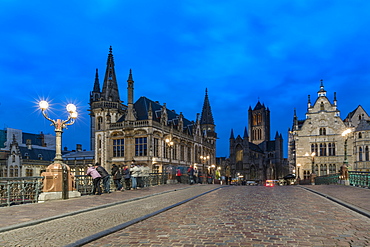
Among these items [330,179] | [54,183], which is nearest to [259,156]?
[330,179]

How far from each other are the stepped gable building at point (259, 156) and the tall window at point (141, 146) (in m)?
52.1

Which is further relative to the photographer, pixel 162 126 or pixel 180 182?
pixel 162 126

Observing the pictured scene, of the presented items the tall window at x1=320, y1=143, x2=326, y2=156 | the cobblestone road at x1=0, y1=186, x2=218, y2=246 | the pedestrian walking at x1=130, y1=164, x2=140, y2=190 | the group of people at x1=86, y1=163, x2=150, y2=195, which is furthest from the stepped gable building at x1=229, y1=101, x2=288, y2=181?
the cobblestone road at x1=0, y1=186, x2=218, y2=246

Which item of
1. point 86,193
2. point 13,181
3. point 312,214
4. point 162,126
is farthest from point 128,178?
point 162,126

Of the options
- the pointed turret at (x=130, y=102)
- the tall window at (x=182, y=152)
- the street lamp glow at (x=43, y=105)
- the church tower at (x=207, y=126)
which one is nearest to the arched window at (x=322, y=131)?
the tall window at (x=182, y=152)

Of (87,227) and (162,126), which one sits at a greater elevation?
(162,126)

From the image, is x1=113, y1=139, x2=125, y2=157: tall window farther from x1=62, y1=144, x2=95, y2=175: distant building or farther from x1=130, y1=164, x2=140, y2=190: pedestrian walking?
x1=130, y1=164, x2=140, y2=190: pedestrian walking

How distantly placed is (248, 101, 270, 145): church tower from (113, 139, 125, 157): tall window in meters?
82.2

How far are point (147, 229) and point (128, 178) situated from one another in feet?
44.3

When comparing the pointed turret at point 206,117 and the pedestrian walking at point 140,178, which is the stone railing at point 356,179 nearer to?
the pedestrian walking at point 140,178

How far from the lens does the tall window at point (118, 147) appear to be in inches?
1816

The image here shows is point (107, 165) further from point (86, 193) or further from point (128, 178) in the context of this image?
point (86, 193)

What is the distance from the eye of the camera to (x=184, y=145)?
56219 millimetres

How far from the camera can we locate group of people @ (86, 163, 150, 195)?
16645 millimetres
